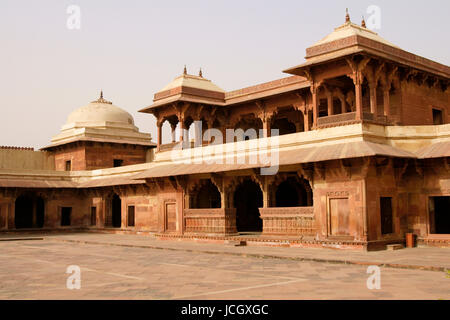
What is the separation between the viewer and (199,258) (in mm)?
14719

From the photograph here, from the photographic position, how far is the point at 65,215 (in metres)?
31.9

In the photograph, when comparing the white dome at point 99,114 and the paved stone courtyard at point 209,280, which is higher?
the white dome at point 99,114

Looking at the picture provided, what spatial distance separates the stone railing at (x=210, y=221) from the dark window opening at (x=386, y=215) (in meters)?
6.32

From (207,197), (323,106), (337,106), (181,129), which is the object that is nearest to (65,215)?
(207,197)

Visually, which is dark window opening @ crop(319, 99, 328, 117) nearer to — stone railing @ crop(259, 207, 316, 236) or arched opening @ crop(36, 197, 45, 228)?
stone railing @ crop(259, 207, 316, 236)

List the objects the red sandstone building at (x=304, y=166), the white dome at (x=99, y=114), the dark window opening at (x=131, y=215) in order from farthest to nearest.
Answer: the white dome at (x=99, y=114) → the dark window opening at (x=131, y=215) → the red sandstone building at (x=304, y=166)

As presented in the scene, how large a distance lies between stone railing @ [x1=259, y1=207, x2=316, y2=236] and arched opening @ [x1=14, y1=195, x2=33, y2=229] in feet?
62.9

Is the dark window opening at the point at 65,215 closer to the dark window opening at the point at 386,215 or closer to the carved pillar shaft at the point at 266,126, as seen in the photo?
the carved pillar shaft at the point at 266,126

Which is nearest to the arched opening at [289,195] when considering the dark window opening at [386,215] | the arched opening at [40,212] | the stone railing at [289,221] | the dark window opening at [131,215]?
the stone railing at [289,221]

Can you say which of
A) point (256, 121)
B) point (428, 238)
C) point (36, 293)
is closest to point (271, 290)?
point (36, 293)

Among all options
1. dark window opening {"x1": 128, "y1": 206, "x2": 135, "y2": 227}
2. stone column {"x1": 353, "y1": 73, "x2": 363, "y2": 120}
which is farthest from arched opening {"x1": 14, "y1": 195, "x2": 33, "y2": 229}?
stone column {"x1": 353, "y1": 73, "x2": 363, "y2": 120}

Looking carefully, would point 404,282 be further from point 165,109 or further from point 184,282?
point 165,109

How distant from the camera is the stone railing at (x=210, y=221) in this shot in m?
20.8

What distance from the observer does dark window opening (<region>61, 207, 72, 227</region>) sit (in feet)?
104
